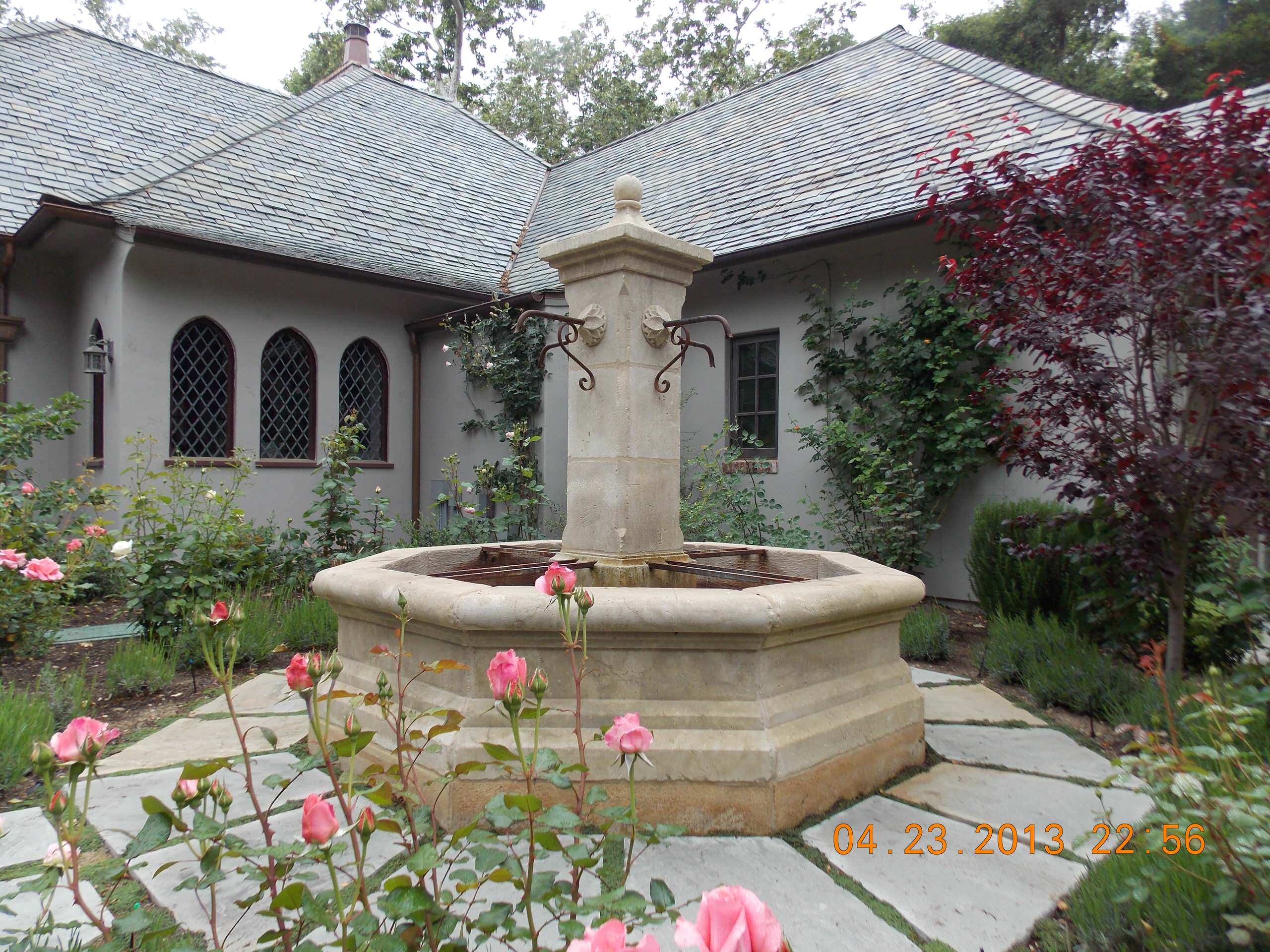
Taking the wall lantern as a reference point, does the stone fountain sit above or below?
below

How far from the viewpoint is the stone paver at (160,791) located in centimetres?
227

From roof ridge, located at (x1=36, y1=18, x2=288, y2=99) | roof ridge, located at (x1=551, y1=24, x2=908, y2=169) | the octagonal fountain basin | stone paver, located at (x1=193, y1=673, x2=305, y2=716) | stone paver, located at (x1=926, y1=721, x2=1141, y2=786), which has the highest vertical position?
roof ridge, located at (x1=36, y1=18, x2=288, y2=99)

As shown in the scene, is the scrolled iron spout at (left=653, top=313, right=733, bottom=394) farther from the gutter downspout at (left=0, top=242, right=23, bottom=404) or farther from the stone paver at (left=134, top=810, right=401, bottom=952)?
the gutter downspout at (left=0, top=242, right=23, bottom=404)

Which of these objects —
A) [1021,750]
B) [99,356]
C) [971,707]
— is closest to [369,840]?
[1021,750]

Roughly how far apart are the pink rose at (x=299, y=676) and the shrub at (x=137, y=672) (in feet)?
10.5

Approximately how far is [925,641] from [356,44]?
14.9 m

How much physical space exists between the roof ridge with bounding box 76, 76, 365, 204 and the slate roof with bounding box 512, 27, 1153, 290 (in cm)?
373

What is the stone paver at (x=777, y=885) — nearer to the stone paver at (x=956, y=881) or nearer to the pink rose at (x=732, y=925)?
the stone paver at (x=956, y=881)

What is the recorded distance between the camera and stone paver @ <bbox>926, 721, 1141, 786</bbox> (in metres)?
2.75

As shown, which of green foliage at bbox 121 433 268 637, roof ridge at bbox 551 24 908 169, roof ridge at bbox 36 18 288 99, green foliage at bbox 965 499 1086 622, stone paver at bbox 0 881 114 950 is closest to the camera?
stone paver at bbox 0 881 114 950

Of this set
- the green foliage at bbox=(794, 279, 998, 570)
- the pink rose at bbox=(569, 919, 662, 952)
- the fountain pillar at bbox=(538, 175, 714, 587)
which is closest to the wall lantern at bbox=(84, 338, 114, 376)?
the fountain pillar at bbox=(538, 175, 714, 587)

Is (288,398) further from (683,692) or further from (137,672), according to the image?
(683,692)

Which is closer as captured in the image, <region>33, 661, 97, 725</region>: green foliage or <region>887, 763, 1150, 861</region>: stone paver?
<region>887, 763, 1150, 861</region>: stone paver

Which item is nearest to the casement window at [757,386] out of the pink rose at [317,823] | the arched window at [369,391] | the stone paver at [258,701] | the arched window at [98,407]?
the arched window at [369,391]
